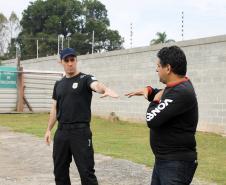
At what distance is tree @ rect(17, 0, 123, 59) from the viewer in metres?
60.7

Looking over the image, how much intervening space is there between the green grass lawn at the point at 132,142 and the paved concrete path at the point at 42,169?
1.85 ft

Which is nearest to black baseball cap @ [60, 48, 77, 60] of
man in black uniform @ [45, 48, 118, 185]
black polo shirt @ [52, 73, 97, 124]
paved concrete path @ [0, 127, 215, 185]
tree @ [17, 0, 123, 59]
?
man in black uniform @ [45, 48, 118, 185]

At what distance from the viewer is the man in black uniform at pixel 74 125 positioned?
5.27 meters

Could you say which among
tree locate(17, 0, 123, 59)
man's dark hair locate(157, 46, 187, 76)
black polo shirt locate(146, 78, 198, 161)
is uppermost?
tree locate(17, 0, 123, 59)

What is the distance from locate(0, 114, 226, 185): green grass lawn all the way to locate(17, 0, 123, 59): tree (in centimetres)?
4143

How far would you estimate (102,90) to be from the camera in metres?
4.91

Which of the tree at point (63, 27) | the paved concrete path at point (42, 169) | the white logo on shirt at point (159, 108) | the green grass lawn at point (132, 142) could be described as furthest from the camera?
→ the tree at point (63, 27)

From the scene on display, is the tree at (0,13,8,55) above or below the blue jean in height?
above

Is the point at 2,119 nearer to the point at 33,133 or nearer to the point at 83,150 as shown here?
the point at 33,133

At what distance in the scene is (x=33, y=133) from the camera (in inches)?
563

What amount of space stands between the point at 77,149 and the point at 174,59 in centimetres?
200

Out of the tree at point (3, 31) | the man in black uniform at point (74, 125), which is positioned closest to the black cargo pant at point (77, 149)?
the man in black uniform at point (74, 125)

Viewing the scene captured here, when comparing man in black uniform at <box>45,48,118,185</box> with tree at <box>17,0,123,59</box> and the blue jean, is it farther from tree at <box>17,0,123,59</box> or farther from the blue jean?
tree at <box>17,0,123,59</box>

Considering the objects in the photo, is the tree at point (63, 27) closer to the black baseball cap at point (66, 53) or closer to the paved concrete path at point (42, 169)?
the paved concrete path at point (42, 169)
